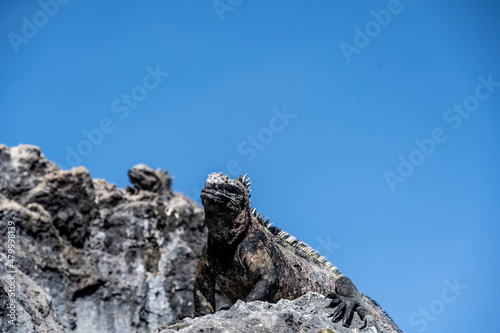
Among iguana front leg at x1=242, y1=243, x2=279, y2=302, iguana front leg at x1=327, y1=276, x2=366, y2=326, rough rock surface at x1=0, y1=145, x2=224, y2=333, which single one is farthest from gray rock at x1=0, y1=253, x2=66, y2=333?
iguana front leg at x1=327, y1=276, x2=366, y2=326

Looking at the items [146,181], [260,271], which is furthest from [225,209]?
[146,181]

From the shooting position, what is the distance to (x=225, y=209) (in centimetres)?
790

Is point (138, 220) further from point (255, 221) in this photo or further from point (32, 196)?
point (255, 221)

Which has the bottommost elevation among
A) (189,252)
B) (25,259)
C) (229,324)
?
(229,324)

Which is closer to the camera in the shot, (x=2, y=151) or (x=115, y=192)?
(x=2, y=151)

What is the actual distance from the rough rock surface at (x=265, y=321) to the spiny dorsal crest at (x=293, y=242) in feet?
6.16

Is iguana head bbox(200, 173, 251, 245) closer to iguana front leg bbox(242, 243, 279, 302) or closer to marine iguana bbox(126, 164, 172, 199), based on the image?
iguana front leg bbox(242, 243, 279, 302)

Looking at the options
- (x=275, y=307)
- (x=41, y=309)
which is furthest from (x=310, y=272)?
(x=41, y=309)

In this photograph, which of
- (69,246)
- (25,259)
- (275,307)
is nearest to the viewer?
(275,307)

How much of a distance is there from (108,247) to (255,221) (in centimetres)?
664

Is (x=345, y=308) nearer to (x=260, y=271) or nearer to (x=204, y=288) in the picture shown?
(x=260, y=271)

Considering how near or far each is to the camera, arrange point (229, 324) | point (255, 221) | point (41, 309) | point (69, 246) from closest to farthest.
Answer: point (229, 324)
point (255, 221)
point (41, 309)
point (69, 246)

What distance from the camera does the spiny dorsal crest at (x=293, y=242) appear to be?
8680 millimetres

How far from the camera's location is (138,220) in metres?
14.7
